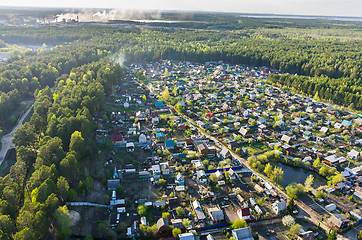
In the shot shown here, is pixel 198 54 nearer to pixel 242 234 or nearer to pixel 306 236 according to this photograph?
pixel 242 234

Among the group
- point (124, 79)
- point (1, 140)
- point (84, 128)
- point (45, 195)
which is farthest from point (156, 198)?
point (124, 79)

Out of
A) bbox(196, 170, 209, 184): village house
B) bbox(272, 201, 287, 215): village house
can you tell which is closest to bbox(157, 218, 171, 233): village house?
bbox(196, 170, 209, 184): village house

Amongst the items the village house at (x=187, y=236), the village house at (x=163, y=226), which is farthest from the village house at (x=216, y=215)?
the village house at (x=163, y=226)

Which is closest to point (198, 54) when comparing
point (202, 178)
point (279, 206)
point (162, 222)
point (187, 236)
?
point (202, 178)

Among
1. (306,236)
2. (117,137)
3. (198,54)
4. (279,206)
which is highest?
(198,54)

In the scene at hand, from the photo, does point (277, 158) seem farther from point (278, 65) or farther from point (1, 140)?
point (278, 65)

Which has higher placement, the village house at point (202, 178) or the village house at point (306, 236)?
the village house at point (202, 178)

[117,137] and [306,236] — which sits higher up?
[117,137]

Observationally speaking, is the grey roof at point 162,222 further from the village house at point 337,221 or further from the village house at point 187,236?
the village house at point 337,221

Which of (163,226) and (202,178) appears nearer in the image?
(163,226)
